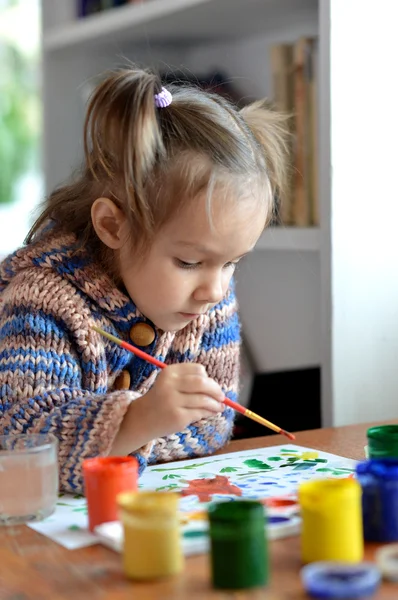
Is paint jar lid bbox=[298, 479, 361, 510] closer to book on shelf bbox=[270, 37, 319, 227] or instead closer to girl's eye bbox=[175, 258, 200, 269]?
girl's eye bbox=[175, 258, 200, 269]

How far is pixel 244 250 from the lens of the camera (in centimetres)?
116

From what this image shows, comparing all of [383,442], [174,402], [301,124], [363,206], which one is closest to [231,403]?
[174,402]

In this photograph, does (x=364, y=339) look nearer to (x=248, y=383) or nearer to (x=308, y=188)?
(x=308, y=188)

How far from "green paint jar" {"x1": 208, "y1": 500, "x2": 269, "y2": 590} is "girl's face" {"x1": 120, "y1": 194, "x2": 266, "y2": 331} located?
0.47 meters

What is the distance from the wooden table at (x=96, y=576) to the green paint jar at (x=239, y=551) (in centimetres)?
1

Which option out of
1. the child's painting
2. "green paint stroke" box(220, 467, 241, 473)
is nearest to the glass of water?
the child's painting

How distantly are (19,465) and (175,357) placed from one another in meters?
0.41

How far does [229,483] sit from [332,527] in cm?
27

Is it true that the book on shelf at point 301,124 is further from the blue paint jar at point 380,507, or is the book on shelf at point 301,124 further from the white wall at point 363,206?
the blue paint jar at point 380,507

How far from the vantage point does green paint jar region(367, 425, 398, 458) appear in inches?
39.1

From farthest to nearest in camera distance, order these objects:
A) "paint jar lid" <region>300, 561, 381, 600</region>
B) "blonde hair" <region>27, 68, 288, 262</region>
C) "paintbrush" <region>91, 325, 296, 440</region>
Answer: "blonde hair" <region>27, 68, 288, 262</region>
"paintbrush" <region>91, 325, 296, 440</region>
"paint jar lid" <region>300, 561, 381, 600</region>

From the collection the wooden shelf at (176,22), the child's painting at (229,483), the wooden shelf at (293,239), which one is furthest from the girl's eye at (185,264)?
the wooden shelf at (176,22)

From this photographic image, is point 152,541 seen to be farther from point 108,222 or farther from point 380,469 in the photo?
point 108,222

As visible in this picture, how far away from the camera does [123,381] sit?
1.25 metres
